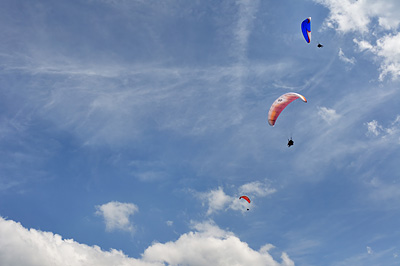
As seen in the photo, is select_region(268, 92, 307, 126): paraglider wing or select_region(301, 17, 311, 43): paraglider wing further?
select_region(301, 17, 311, 43): paraglider wing

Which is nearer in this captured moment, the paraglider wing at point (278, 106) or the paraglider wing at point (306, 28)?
the paraglider wing at point (278, 106)

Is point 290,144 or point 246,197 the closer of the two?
point 290,144

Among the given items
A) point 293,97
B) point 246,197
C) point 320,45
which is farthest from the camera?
point 246,197

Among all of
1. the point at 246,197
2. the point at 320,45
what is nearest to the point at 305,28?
the point at 320,45

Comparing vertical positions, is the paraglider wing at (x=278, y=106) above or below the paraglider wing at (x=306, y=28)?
below

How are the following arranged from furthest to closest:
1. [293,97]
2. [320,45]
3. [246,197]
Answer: [246,197]
[320,45]
[293,97]

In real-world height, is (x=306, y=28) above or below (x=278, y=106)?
above

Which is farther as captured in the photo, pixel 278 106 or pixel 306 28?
pixel 306 28

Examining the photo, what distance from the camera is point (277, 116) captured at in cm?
5709

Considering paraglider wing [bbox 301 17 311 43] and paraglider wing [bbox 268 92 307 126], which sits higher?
paraglider wing [bbox 301 17 311 43]

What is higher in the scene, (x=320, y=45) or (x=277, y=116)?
(x=320, y=45)

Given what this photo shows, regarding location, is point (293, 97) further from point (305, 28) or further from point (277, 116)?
point (305, 28)

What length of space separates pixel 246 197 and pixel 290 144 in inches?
1300

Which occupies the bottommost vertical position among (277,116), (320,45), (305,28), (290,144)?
(290,144)
